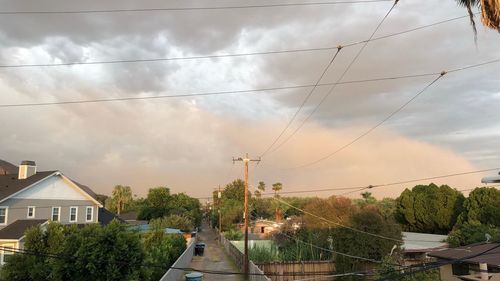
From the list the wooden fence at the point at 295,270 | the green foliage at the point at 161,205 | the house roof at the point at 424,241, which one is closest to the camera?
the wooden fence at the point at 295,270

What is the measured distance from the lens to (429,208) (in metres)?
63.2

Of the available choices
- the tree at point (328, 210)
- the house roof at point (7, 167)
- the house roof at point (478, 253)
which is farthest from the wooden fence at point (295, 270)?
the house roof at point (7, 167)

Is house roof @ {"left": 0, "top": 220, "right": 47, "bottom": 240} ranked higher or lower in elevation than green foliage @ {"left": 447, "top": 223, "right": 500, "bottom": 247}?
higher

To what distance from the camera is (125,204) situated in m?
130

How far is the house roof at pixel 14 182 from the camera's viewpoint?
39625 mm

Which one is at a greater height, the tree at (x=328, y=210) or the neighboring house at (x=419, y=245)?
the tree at (x=328, y=210)

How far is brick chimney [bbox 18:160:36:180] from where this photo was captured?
44969 millimetres

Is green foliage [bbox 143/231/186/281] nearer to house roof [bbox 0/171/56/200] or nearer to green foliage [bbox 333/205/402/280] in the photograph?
house roof [bbox 0/171/56/200]

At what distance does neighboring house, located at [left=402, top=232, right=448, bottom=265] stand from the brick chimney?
1511 inches

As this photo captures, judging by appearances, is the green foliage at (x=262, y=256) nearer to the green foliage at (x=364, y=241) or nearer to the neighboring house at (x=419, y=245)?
the green foliage at (x=364, y=241)

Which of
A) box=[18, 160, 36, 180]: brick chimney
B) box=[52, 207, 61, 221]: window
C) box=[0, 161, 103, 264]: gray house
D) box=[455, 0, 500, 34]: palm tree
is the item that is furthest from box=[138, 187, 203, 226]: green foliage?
box=[455, 0, 500, 34]: palm tree

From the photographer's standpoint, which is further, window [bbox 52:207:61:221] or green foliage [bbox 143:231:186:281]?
window [bbox 52:207:61:221]

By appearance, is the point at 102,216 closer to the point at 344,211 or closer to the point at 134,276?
the point at 344,211

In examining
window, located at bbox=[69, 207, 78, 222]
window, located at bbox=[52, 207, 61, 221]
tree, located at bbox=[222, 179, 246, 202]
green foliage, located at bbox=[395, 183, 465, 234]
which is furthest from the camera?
tree, located at bbox=[222, 179, 246, 202]
